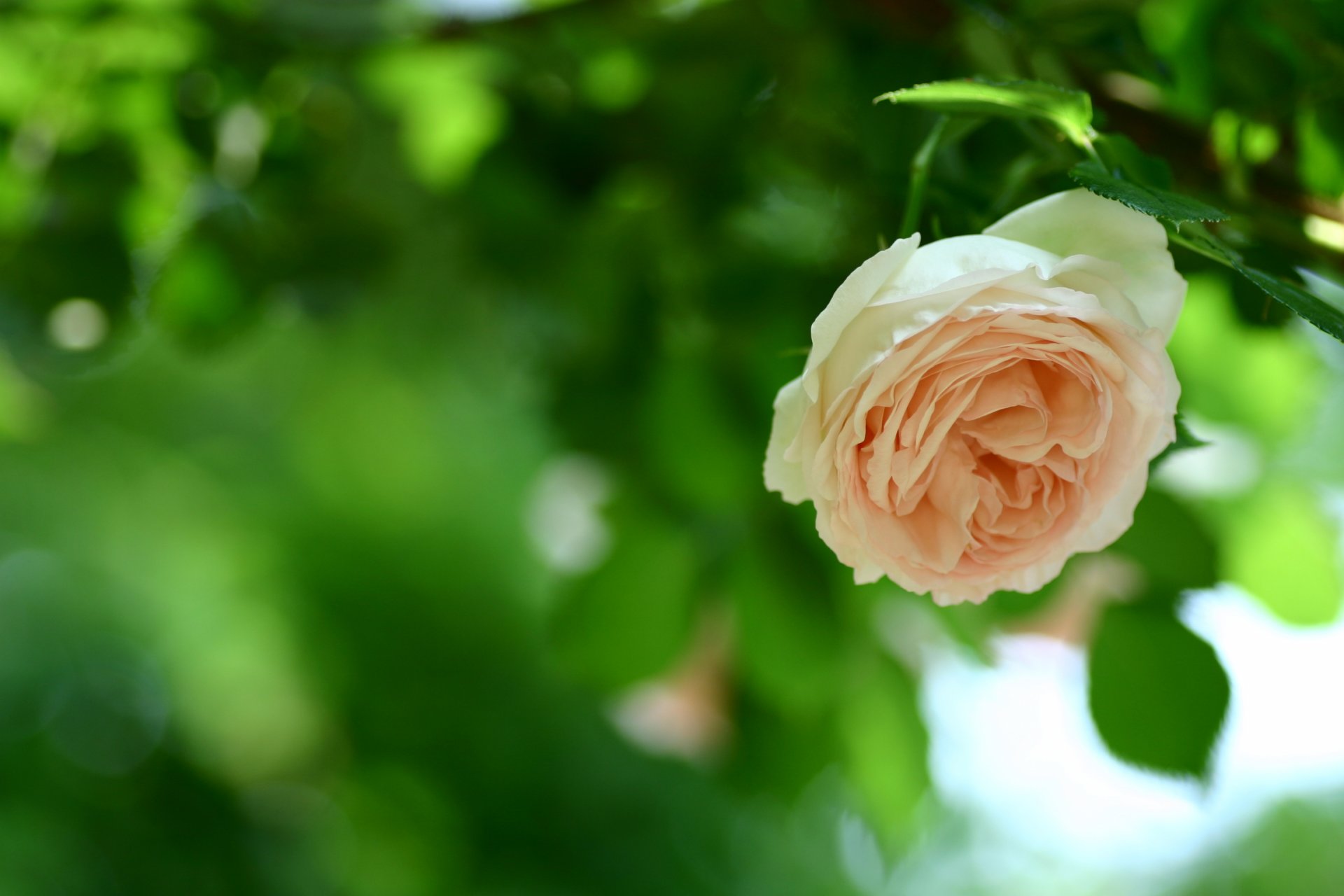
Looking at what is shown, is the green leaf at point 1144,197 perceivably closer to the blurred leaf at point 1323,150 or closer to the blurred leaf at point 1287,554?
the blurred leaf at point 1323,150

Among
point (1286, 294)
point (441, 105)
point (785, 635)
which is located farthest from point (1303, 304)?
point (441, 105)

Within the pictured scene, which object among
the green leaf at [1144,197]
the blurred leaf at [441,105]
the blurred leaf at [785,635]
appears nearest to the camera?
the green leaf at [1144,197]

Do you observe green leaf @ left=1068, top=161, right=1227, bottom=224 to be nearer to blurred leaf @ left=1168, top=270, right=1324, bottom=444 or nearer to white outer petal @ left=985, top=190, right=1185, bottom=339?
white outer petal @ left=985, top=190, right=1185, bottom=339

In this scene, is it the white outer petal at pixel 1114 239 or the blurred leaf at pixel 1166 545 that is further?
the blurred leaf at pixel 1166 545

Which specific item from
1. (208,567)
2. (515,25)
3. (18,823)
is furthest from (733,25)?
(18,823)

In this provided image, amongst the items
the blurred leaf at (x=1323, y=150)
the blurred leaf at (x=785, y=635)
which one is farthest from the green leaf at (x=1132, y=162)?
the blurred leaf at (x=785, y=635)

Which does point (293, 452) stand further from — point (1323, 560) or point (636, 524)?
point (1323, 560)

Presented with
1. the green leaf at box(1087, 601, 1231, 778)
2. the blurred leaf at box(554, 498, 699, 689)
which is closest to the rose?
the green leaf at box(1087, 601, 1231, 778)

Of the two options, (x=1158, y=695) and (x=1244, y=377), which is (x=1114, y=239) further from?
(x=1244, y=377)
